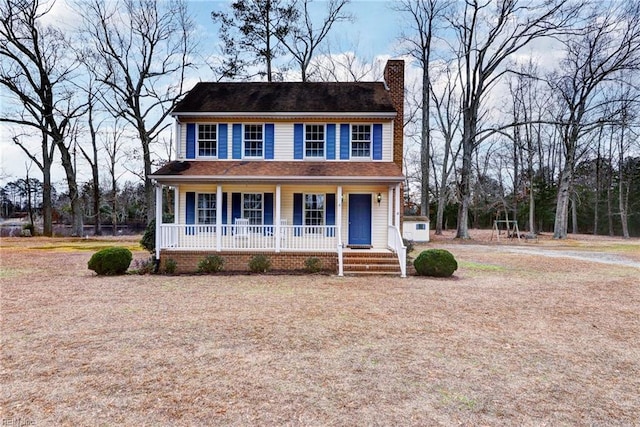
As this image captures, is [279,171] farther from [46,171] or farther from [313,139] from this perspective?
[46,171]

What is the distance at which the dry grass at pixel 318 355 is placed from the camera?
3656mm

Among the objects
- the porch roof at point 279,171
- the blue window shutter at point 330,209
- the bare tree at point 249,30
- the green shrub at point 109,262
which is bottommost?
the green shrub at point 109,262

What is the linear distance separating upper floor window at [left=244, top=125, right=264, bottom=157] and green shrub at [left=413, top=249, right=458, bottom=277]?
284 inches

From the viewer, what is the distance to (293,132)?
1437 cm

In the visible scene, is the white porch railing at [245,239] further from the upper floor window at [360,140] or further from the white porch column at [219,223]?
the upper floor window at [360,140]

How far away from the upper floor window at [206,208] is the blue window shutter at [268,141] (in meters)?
2.52

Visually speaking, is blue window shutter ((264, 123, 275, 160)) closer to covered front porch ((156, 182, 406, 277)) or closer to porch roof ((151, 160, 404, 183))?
porch roof ((151, 160, 404, 183))

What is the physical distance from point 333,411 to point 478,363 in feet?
7.61

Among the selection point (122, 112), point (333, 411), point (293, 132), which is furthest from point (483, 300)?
point (122, 112)

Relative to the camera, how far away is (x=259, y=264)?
12.0 m

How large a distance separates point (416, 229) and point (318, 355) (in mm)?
22324

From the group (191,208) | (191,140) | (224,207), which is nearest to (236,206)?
(224,207)

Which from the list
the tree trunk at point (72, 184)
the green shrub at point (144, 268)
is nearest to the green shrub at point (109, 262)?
the green shrub at point (144, 268)

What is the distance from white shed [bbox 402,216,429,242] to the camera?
85.7 ft
